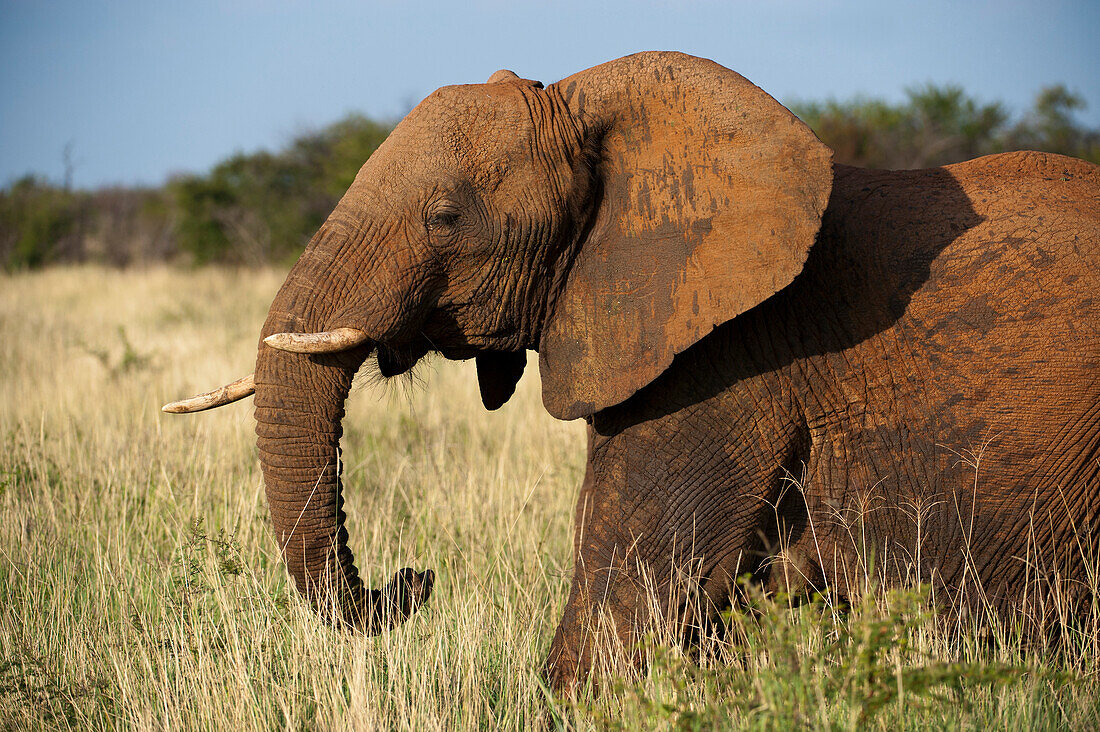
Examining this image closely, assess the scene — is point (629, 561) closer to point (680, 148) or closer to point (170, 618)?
point (680, 148)

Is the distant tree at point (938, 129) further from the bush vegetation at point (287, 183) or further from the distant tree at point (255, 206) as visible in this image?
the distant tree at point (255, 206)

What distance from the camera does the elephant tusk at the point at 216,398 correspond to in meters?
A: 3.47

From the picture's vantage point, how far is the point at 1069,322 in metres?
3.42

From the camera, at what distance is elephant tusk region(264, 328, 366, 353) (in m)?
3.26

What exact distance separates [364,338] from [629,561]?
1231 mm

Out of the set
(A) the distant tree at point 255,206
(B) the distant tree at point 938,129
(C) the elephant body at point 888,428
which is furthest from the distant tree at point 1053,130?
(C) the elephant body at point 888,428

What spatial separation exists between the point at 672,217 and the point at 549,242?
1.47 feet

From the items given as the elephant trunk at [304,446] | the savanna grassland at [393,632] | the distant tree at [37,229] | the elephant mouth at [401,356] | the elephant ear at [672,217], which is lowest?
the savanna grassland at [393,632]

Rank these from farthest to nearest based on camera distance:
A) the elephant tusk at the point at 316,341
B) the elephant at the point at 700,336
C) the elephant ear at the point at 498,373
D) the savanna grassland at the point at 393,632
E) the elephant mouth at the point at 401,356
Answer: the elephant ear at the point at 498,373, the elephant mouth at the point at 401,356, the elephant at the point at 700,336, the elephant tusk at the point at 316,341, the savanna grassland at the point at 393,632

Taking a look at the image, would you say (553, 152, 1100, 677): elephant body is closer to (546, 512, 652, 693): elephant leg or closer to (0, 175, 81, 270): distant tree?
(546, 512, 652, 693): elephant leg

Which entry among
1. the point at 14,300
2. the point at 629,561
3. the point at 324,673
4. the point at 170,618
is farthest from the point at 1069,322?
the point at 14,300

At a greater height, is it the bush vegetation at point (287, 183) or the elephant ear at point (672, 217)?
the bush vegetation at point (287, 183)

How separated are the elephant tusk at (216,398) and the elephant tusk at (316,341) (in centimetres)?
30

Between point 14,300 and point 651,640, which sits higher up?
point 14,300
